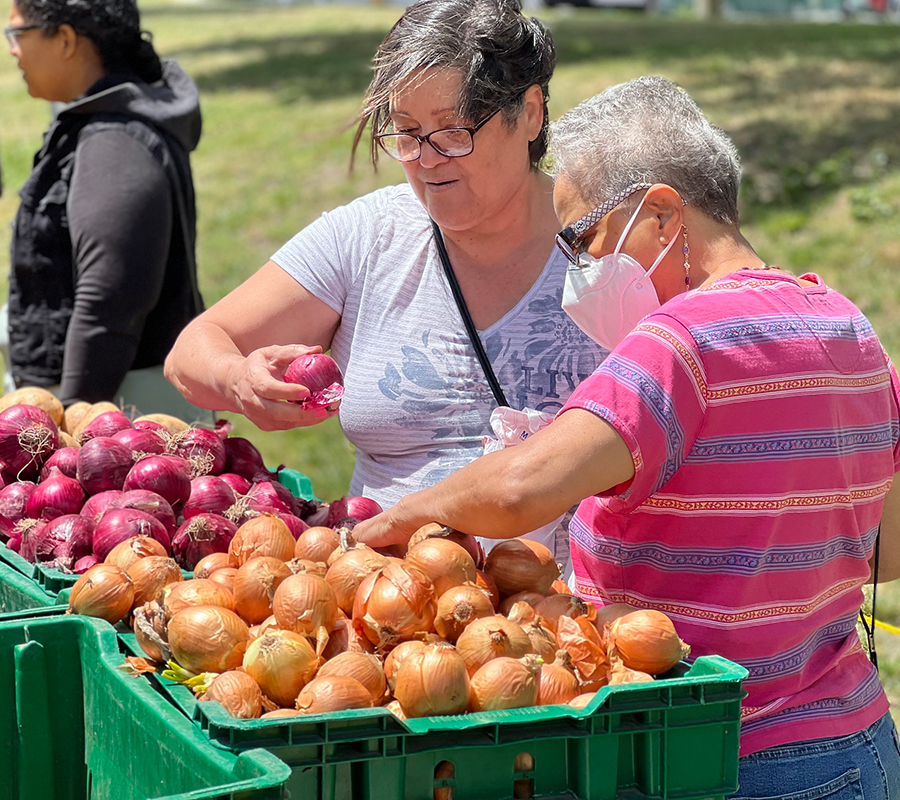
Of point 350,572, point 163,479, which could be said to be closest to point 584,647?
point 350,572

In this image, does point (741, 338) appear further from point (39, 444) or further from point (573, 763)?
point (39, 444)

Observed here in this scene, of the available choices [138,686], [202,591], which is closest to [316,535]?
[202,591]

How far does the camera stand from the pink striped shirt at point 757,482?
1.86 metres

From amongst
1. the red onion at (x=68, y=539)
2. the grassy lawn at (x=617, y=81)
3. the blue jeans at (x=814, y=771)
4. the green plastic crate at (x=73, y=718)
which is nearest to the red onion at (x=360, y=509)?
the red onion at (x=68, y=539)

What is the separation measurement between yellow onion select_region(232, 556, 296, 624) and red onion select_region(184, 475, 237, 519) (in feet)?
1.62

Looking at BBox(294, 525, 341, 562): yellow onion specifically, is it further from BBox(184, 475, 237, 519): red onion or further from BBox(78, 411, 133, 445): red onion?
BBox(78, 411, 133, 445): red onion

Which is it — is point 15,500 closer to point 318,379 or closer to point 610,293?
point 318,379

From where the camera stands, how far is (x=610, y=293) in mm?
2256

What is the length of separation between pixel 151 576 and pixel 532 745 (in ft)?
2.42

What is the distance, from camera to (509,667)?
173 cm

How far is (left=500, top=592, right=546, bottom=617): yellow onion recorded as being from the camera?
77.8 inches

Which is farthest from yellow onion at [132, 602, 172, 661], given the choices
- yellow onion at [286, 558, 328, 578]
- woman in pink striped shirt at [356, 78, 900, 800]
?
woman in pink striped shirt at [356, 78, 900, 800]

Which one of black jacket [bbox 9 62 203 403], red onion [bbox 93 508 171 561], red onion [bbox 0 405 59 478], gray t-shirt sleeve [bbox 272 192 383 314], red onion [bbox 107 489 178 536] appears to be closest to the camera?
red onion [bbox 93 508 171 561]

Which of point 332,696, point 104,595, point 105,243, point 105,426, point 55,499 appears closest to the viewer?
point 332,696
